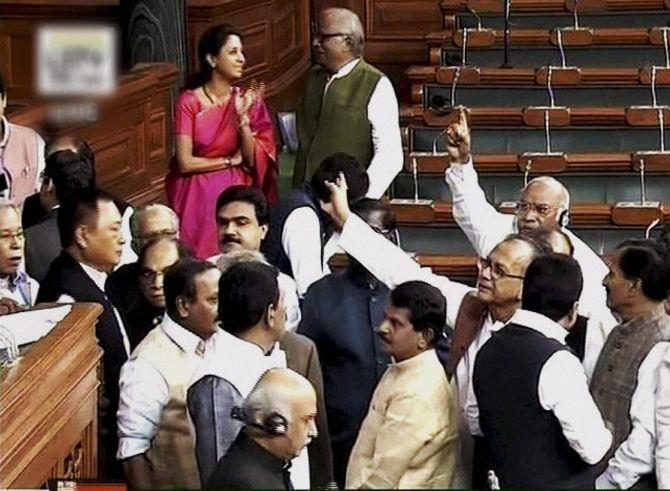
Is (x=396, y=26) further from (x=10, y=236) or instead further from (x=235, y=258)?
(x=235, y=258)

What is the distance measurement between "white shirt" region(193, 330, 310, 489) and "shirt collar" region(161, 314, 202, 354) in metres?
0.28

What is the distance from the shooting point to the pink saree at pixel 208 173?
648 centimetres

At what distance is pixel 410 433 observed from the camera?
3.75 m

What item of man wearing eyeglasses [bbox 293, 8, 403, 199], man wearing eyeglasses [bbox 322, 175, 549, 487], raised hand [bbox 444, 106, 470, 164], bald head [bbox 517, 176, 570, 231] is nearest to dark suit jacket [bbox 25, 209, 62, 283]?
man wearing eyeglasses [bbox 322, 175, 549, 487]

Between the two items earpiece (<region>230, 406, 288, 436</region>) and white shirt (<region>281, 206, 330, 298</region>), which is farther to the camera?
white shirt (<region>281, 206, 330, 298</region>)

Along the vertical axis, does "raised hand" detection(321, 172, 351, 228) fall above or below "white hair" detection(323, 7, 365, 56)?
below

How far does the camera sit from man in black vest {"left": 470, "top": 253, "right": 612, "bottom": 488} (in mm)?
3718

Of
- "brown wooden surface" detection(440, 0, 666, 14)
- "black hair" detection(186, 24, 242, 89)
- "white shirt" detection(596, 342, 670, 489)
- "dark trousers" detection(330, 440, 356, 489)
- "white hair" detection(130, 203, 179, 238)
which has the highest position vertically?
"black hair" detection(186, 24, 242, 89)

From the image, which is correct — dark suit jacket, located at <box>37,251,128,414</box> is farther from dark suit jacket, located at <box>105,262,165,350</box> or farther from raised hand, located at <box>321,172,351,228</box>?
raised hand, located at <box>321,172,351,228</box>

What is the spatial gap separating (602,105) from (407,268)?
4801 mm

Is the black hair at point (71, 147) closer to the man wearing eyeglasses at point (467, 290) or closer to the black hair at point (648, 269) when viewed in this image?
the man wearing eyeglasses at point (467, 290)

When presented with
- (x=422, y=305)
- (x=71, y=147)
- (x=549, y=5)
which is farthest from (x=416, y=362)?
(x=549, y=5)

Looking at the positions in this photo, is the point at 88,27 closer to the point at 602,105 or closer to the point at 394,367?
the point at 394,367

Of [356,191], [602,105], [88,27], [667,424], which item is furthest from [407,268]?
[602,105]
